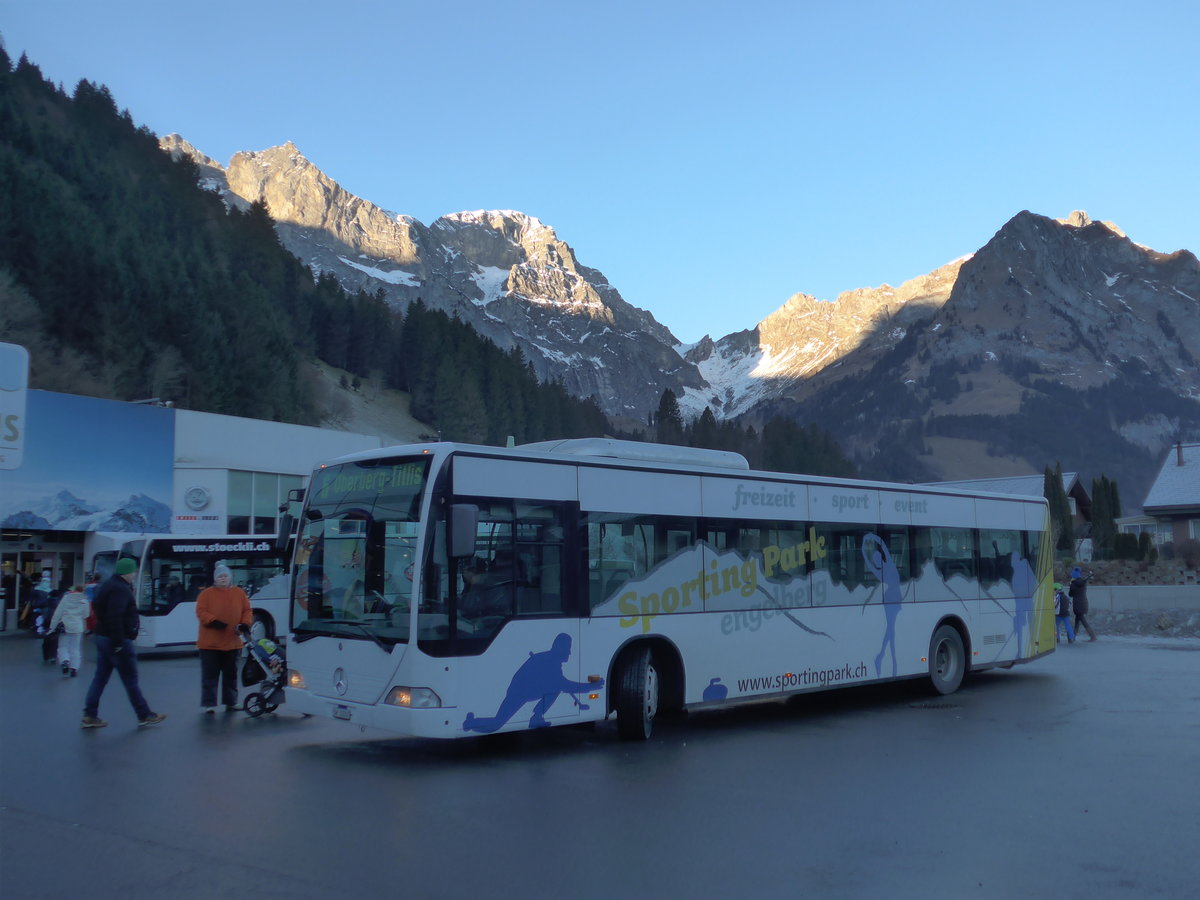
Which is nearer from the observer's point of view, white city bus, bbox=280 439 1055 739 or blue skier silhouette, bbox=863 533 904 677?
white city bus, bbox=280 439 1055 739

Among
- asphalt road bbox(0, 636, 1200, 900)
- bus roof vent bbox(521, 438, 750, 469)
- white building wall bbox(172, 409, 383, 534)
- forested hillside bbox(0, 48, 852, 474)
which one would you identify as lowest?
asphalt road bbox(0, 636, 1200, 900)

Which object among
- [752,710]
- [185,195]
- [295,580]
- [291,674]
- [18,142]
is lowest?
[752,710]

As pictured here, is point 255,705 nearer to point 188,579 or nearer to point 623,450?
point 623,450

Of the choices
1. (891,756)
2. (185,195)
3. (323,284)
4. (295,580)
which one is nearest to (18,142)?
(185,195)

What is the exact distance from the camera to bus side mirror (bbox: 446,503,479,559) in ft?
29.6

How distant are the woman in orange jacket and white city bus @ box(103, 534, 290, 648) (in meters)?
11.1

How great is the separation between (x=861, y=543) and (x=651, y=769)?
5.48 m

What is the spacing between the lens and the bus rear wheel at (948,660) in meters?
14.7

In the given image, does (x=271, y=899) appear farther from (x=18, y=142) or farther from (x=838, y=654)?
(x=18, y=142)

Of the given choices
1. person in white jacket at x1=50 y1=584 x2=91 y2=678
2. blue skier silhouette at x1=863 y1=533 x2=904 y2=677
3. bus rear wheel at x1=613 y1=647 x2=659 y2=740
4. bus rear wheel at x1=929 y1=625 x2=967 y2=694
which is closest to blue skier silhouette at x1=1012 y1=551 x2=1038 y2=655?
bus rear wheel at x1=929 y1=625 x2=967 y2=694

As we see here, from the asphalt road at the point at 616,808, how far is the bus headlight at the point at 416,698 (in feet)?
1.91

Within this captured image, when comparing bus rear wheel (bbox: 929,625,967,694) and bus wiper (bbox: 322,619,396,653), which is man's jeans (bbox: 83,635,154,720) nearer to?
bus wiper (bbox: 322,619,396,653)

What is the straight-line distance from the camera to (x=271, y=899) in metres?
5.48

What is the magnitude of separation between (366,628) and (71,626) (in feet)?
33.2
